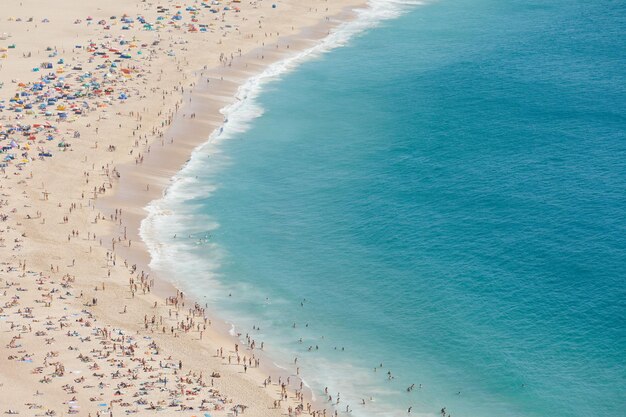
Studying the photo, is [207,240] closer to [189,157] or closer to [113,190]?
[113,190]

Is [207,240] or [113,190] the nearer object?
[207,240]

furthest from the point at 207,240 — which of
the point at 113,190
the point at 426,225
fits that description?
the point at 426,225

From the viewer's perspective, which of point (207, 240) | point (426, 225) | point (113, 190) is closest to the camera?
point (207, 240)

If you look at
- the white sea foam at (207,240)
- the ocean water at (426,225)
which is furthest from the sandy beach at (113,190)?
the ocean water at (426,225)

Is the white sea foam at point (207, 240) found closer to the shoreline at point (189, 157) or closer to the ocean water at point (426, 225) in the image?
the ocean water at point (426, 225)

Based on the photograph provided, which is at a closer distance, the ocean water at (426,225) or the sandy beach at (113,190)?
the sandy beach at (113,190)
